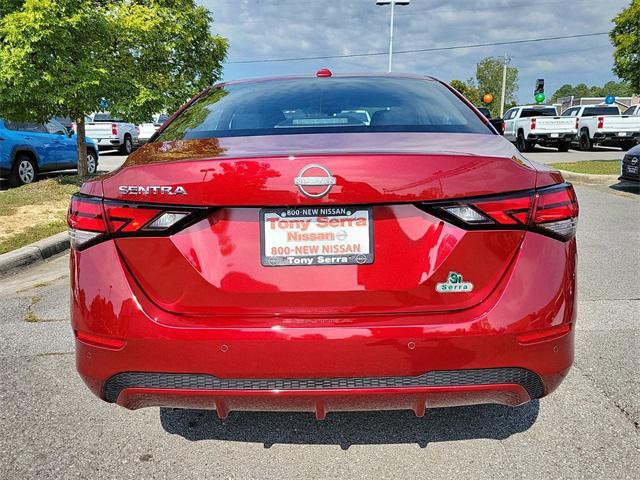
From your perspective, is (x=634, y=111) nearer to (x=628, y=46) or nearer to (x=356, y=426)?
(x=628, y=46)

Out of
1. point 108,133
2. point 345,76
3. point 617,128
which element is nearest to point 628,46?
point 617,128

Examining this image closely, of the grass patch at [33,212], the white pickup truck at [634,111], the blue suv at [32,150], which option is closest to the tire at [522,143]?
the white pickup truck at [634,111]

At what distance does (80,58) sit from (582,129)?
2047 centimetres

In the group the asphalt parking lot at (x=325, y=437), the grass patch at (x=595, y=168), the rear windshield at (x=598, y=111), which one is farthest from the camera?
the rear windshield at (x=598, y=111)

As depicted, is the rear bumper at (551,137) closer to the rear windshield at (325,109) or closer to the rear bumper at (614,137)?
the rear bumper at (614,137)

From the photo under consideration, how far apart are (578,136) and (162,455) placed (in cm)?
2529

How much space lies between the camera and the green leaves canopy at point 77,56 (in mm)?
9117

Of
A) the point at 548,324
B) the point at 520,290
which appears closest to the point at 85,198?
the point at 520,290

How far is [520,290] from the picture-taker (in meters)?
1.94

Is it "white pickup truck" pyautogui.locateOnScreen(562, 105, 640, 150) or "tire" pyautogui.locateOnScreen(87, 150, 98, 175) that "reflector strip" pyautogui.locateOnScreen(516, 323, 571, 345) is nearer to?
"tire" pyautogui.locateOnScreen(87, 150, 98, 175)

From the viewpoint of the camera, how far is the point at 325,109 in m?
2.93

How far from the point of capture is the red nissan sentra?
6.18 ft

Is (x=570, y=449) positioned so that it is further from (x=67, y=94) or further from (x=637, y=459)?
(x=67, y=94)

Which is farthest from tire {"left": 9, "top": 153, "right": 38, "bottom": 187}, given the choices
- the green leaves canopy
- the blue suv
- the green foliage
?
the green foliage
